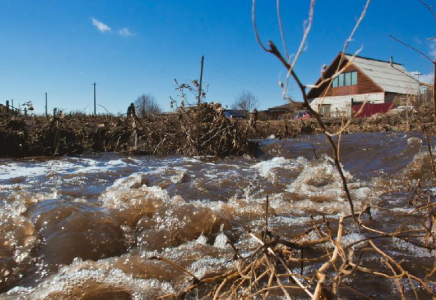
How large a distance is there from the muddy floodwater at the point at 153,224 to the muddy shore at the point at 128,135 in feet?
13.8

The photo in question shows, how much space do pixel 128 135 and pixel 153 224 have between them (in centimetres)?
1061

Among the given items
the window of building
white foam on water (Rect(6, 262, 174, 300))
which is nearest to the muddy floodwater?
white foam on water (Rect(6, 262, 174, 300))

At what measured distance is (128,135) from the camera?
13.8 m

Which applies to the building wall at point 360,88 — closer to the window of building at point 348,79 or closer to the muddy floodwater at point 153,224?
the window of building at point 348,79

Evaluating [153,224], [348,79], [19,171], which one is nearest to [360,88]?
[348,79]

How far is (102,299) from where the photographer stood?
2.34m

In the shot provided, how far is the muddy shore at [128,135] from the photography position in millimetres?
11367

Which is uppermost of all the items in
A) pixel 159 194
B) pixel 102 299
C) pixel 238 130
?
pixel 238 130

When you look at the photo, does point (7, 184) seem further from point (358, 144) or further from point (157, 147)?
point (358, 144)

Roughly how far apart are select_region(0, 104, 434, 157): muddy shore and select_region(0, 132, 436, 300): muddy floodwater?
4214 millimetres

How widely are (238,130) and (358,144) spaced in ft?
12.7

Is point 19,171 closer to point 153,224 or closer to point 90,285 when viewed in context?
point 153,224

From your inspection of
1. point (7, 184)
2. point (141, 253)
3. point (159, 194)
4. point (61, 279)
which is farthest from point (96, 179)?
point (61, 279)

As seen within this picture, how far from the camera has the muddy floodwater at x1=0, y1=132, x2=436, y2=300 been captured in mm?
2559
